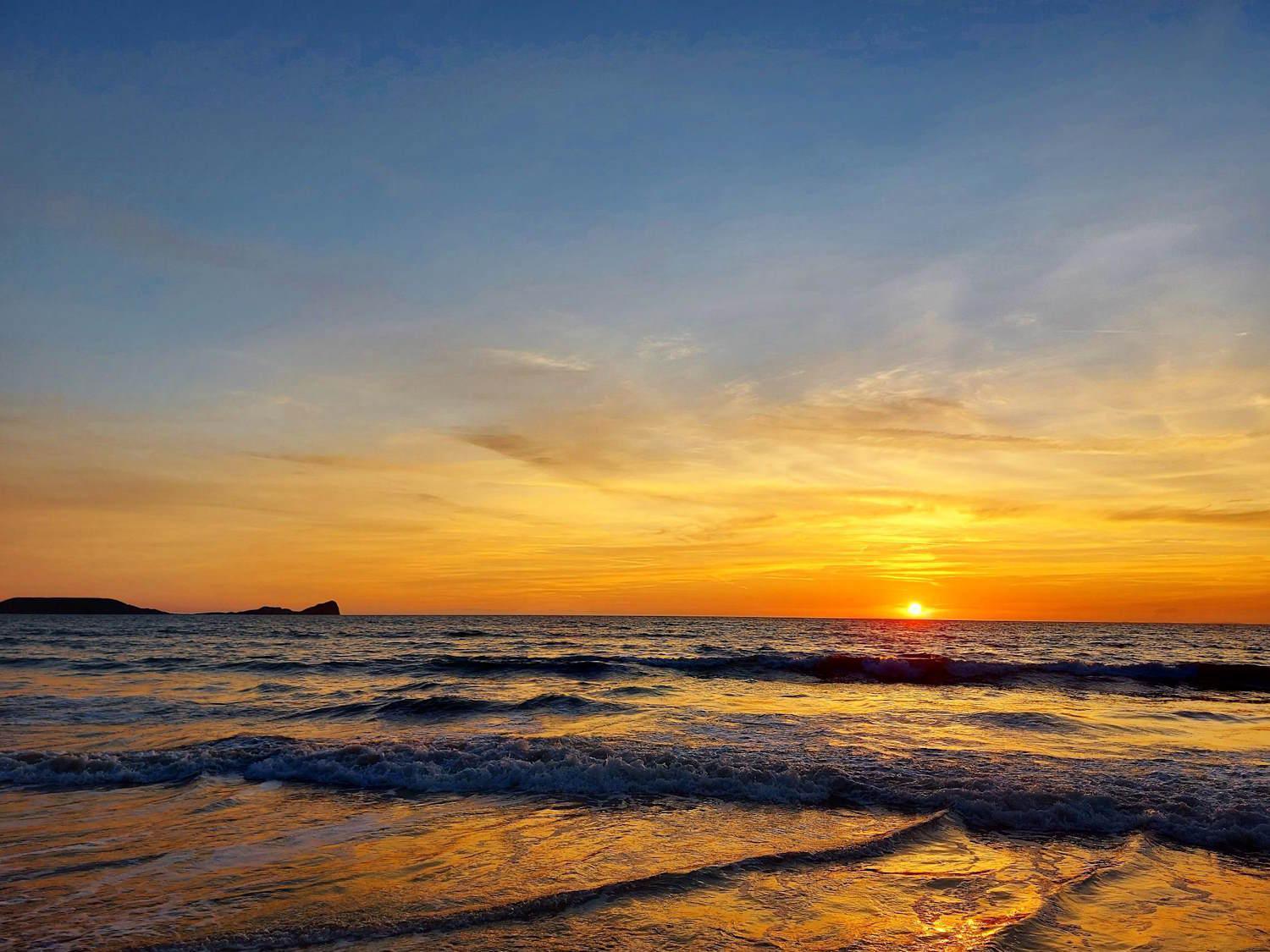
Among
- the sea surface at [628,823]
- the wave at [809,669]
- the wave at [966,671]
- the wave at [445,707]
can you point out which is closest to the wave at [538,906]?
the sea surface at [628,823]

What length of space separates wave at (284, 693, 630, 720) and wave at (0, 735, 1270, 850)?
5586 mm

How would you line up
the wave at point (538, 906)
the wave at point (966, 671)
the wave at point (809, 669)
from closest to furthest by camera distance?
the wave at point (538, 906), the wave at point (809, 669), the wave at point (966, 671)

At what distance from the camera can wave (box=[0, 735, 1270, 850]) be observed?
11156mm

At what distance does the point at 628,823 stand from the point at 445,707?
14110 mm

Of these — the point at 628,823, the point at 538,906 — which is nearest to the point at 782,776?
the point at 628,823

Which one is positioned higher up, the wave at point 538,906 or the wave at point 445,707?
the wave at point 538,906

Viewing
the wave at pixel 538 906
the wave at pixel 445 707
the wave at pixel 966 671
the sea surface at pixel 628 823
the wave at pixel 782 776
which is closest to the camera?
the wave at pixel 538 906

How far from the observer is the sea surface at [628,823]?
7184mm

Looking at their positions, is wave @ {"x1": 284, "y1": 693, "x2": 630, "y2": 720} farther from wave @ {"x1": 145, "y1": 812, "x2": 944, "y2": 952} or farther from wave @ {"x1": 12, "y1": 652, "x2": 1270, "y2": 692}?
wave @ {"x1": 145, "y1": 812, "x2": 944, "y2": 952}

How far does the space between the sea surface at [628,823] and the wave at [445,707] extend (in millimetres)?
219

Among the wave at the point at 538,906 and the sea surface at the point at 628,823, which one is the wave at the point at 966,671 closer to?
the sea surface at the point at 628,823

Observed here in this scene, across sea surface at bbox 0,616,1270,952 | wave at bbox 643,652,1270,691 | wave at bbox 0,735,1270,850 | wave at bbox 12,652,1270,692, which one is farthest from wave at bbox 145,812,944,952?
wave at bbox 643,652,1270,691

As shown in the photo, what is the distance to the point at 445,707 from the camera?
2353 cm

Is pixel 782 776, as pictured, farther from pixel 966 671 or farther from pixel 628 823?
pixel 966 671
